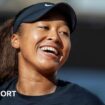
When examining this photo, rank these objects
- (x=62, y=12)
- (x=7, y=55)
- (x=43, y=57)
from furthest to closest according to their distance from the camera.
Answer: (x=7, y=55) → (x=62, y=12) → (x=43, y=57)

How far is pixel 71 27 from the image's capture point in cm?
207

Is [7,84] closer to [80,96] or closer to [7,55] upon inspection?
[7,55]

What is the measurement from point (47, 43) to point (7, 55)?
364 mm

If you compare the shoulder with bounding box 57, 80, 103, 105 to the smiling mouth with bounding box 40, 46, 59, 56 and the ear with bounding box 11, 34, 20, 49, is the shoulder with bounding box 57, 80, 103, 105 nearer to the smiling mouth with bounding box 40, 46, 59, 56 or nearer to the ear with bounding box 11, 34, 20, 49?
the smiling mouth with bounding box 40, 46, 59, 56

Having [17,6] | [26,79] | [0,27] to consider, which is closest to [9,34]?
[0,27]

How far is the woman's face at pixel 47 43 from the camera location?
6.34ft

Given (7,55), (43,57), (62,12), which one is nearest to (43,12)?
(62,12)

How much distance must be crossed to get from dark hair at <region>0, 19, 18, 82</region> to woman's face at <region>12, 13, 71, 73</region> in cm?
21

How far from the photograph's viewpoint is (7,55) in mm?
2238

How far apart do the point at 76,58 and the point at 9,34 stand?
8.10 feet

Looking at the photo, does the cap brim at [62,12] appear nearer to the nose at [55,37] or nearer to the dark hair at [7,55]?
the nose at [55,37]

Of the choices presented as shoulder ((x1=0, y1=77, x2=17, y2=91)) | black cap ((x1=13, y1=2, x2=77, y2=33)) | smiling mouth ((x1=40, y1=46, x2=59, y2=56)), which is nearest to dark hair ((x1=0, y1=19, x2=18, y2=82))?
shoulder ((x1=0, y1=77, x2=17, y2=91))

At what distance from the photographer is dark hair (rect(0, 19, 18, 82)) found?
2.22 metres

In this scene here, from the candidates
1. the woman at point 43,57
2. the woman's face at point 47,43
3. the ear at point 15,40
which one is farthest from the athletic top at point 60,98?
the ear at point 15,40
